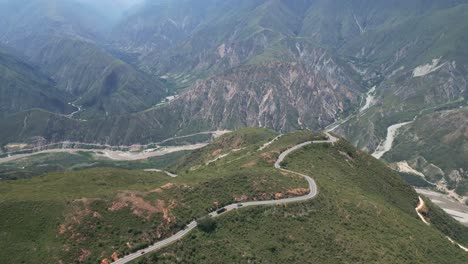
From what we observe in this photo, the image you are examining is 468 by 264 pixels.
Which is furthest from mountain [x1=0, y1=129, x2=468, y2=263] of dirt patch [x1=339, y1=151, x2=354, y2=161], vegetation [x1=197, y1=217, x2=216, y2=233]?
dirt patch [x1=339, y1=151, x2=354, y2=161]

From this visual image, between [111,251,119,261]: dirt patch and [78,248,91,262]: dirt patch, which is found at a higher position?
[78,248,91,262]: dirt patch

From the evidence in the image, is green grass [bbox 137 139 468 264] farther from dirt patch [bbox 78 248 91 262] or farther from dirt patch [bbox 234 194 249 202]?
dirt patch [bbox 78 248 91 262]

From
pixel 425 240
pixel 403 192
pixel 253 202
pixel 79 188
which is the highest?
pixel 79 188

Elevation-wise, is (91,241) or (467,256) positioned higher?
(91,241)

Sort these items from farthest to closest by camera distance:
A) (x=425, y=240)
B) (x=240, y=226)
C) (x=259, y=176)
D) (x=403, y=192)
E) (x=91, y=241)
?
(x=403, y=192) < (x=259, y=176) < (x=425, y=240) < (x=240, y=226) < (x=91, y=241)

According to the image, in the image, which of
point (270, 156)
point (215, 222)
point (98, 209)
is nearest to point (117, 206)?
point (98, 209)

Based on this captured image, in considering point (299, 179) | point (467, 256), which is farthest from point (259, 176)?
point (467, 256)

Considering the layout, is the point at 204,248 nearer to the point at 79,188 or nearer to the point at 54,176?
the point at 79,188

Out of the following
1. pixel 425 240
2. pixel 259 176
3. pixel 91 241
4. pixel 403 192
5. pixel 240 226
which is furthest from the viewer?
pixel 403 192

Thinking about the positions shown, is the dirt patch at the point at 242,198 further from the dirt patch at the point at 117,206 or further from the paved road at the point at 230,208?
the dirt patch at the point at 117,206
